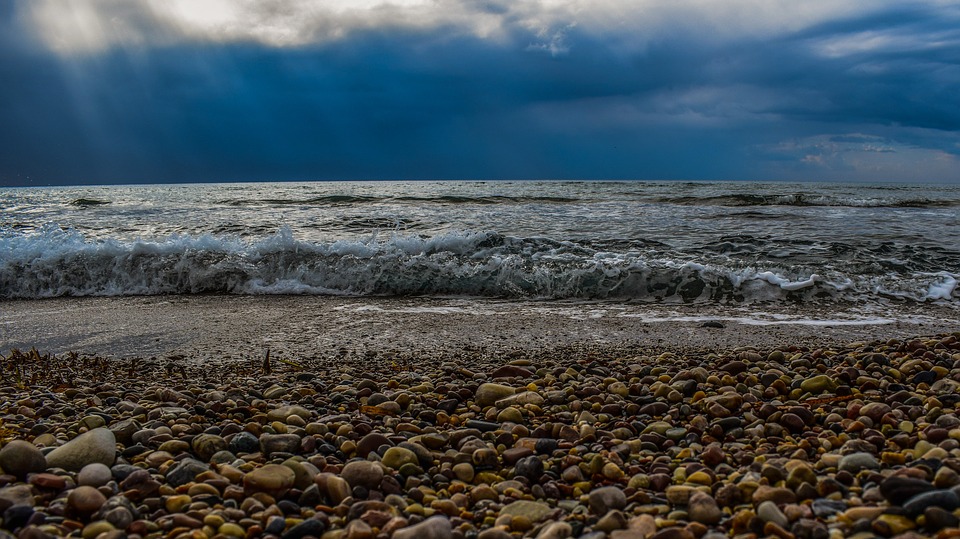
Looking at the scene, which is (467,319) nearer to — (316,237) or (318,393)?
(318,393)

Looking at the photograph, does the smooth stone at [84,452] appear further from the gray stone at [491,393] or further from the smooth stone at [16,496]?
the gray stone at [491,393]

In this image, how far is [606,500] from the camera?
1854 millimetres

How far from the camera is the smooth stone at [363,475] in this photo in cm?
202

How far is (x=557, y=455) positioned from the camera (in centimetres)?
229

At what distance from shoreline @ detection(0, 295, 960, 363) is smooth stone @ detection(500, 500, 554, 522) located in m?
2.51

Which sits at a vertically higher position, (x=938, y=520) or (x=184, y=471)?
(x=938, y=520)

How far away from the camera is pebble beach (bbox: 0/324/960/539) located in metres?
1.70

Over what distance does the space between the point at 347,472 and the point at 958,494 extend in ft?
5.79

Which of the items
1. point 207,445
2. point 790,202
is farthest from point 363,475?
point 790,202

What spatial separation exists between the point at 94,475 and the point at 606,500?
63.6 inches

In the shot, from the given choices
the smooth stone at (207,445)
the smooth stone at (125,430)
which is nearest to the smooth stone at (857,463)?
the smooth stone at (207,445)

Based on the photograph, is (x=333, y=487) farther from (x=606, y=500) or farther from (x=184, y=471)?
(x=606, y=500)

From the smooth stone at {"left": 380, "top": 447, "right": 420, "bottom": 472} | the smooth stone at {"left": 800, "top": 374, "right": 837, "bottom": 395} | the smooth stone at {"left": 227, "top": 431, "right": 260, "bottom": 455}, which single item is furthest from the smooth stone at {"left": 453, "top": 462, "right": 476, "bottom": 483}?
the smooth stone at {"left": 800, "top": 374, "right": 837, "bottom": 395}

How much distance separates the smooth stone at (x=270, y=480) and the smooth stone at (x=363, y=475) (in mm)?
175
